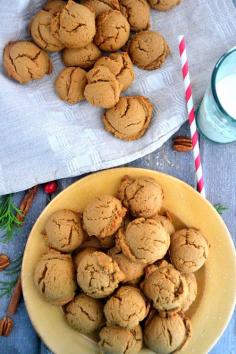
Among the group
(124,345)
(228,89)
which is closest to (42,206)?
(124,345)

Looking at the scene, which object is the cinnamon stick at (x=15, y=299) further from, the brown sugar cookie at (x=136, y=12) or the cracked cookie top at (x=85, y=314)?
the brown sugar cookie at (x=136, y=12)

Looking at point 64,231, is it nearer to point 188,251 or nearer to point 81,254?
point 81,254

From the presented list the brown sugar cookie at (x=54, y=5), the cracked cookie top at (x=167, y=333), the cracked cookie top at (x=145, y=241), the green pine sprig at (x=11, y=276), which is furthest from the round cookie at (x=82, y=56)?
the cracked cookie top at (x=167, y=333)

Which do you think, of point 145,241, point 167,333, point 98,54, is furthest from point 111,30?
point 167,333

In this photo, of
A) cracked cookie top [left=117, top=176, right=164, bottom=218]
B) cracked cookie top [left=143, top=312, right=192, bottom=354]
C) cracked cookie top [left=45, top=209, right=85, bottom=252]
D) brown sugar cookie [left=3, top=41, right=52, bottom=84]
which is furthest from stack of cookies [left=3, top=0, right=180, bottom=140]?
cracked cookie top [left=143, top=312, right=192, bottom=354]

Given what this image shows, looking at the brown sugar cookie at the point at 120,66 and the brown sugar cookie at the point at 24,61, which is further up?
the brown sugar cookie at the point at 24,61

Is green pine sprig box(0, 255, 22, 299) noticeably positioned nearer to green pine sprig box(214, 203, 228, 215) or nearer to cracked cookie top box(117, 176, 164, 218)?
cracked cookie top box(117, 176, 164, 218)

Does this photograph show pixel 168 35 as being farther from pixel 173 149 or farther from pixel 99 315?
pixel 99 315
